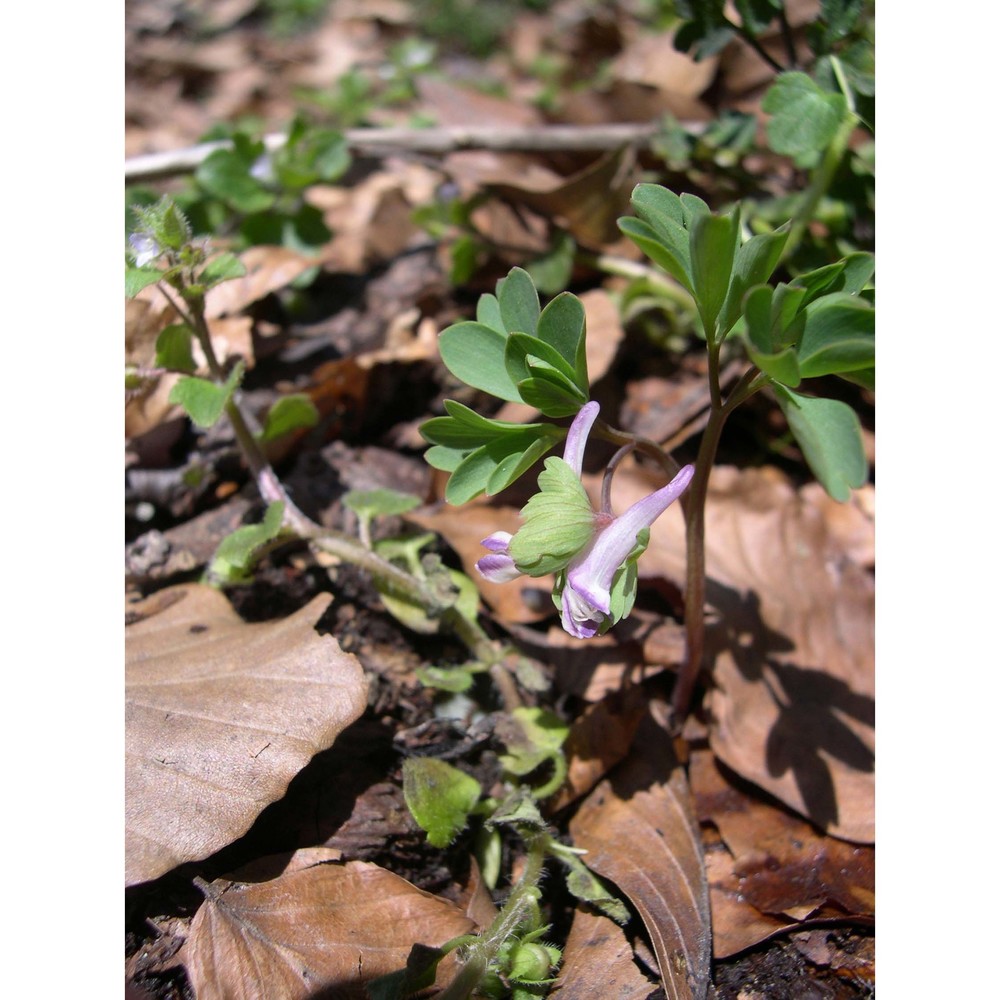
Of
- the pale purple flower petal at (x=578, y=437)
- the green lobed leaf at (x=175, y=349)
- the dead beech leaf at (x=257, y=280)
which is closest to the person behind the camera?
the pale purple flower petal at (x=578, y=437)

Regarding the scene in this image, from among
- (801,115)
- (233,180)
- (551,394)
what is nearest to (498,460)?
(551,394)

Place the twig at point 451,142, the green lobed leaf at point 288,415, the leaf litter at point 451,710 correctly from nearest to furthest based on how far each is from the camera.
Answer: the leaf litter at point 451,710
the green lobed leaf at point 288,415
the twig at point 451,142

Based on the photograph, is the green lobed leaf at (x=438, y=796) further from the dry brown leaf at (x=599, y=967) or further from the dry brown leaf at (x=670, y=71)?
the dry brown leaf at (x=670, y=71)

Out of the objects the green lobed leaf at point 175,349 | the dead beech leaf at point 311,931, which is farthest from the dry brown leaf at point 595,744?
the green lobed leaf at point 175,349

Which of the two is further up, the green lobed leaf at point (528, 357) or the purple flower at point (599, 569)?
the green lobed leaf at point (528, 357)

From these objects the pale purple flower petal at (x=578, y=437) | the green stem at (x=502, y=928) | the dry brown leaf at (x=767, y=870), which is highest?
the pale purple flower petal at (x=578, y=437)

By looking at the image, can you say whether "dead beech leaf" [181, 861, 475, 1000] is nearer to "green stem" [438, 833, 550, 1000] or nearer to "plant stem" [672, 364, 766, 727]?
"green stem" [438, 833, 550, 1000]
